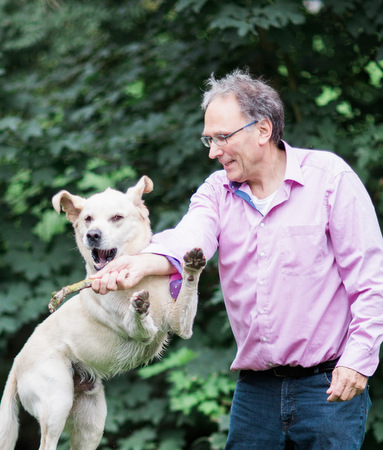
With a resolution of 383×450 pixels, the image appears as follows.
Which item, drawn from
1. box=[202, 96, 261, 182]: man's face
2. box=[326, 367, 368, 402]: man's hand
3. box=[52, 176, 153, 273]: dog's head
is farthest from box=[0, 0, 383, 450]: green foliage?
box=[326, 367, 368, 402]: man's hand

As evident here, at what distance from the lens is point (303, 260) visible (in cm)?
249

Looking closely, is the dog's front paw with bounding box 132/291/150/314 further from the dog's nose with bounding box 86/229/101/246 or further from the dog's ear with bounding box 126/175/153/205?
the dog's ear with bounding box 126/175/153/205

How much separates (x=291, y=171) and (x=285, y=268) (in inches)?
15.7

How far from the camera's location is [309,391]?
2.52 m

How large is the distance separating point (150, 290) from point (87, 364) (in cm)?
50

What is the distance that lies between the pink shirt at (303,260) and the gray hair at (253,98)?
185 mm

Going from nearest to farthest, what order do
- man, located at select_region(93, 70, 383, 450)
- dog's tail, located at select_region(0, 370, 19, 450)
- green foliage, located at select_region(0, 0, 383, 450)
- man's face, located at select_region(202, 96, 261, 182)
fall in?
man, located at select_region(93, 70, 383, 450), man's face, located at select_region(202, 96, 261, 182), dog's tail, located at select_region(0, 370, 19, 450), green foliage, located at select_region(0, 0, 383, 450)

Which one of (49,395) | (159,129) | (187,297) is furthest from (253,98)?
(159,129)

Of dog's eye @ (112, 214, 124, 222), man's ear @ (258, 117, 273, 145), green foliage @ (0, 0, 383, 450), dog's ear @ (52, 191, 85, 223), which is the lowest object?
green foliage @ (0, 0, 383, 450)

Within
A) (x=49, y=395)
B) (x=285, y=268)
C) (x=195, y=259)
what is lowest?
(x=49, y=395)

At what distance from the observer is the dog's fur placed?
2.85 meters

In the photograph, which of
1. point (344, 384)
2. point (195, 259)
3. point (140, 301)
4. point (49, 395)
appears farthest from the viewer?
point (49, 395)

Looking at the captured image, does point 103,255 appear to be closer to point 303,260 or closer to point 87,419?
point 87,419

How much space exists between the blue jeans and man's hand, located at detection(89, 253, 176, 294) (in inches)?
26.5
